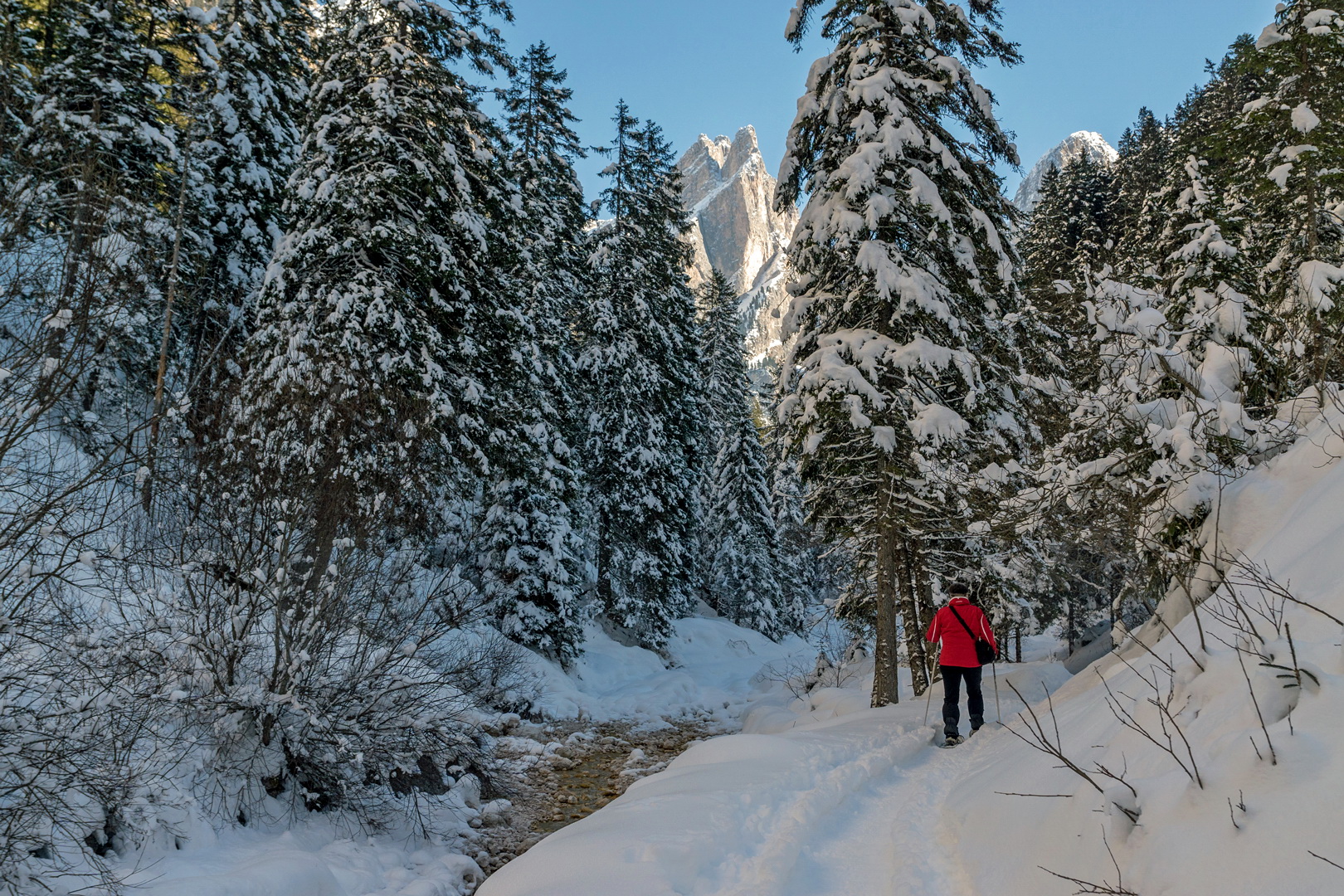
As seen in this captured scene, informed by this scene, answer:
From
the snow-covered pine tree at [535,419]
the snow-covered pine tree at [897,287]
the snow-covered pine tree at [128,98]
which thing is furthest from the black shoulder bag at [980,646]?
the snow-covered pine tree at [128,98]

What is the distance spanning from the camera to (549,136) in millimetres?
21359

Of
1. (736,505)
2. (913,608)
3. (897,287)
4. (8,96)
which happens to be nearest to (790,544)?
(736,505)

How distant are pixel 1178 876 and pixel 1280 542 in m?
3.25

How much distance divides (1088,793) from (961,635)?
4.79 meters

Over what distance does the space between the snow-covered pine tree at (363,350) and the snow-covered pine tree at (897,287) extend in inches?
242

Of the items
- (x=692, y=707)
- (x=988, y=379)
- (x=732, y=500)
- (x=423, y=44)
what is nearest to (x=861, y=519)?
(x=988, y=379)

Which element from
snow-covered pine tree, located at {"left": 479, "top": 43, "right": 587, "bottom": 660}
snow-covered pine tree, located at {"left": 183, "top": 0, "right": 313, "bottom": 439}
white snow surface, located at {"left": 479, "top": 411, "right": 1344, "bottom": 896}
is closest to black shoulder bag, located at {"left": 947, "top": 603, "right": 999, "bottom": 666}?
white snow surface, located at {"left": 479, "top": 411, "right": 1344, "bottom": 896}

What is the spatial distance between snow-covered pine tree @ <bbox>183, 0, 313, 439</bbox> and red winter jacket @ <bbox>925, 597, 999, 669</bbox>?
17.6 meters

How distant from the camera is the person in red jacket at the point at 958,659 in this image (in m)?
7.91

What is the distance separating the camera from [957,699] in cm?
795

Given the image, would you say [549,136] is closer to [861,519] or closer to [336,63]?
[336,63]

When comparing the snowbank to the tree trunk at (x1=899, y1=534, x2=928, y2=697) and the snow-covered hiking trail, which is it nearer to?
the tree trunk at (x1=899, y1=534, x2=928, y2=697)

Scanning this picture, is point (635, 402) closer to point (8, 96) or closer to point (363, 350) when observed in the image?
point (363, 350)

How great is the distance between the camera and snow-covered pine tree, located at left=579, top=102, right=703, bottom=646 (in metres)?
21.0
